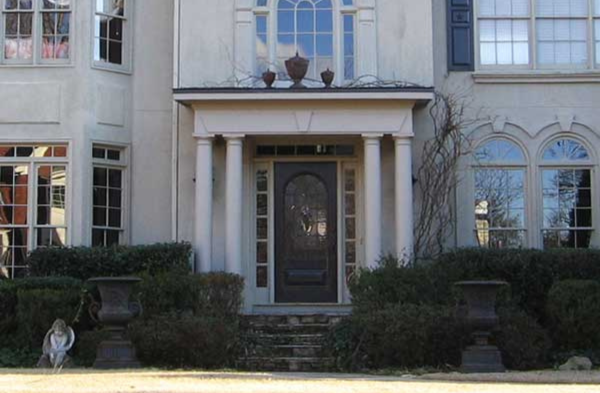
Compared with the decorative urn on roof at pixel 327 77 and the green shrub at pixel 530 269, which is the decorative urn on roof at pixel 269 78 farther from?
the green shrub at pixel 530 269

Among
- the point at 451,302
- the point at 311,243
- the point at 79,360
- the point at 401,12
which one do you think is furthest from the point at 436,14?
the point at 79,360

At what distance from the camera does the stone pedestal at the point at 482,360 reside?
13.1 m

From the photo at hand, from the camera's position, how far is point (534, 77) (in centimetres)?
1784

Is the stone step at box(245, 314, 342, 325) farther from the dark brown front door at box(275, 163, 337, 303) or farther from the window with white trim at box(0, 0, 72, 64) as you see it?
the window with white trim at box(0, 0, 72, 64)

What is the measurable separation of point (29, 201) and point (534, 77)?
838cm

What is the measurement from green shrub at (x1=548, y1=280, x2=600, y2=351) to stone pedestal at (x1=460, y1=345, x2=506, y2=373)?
1846mm

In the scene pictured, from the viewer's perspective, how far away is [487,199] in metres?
17.8

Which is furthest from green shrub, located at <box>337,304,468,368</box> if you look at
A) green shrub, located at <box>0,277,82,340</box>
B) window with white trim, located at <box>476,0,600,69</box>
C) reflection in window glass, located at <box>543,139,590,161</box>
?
window with white trim, located at <box>476,0,600,69</box>

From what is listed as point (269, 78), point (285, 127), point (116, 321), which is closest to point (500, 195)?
point (285, 127)

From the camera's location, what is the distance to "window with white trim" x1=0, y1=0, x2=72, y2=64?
1755 centimetres

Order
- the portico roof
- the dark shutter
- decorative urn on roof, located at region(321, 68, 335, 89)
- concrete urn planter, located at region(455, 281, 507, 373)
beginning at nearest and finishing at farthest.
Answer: concrete urn planter, located at region(455, 281, 507, 373), the portico roof, decorative urn on roof, located at region(321, 68, 335, 89), the dark shutter

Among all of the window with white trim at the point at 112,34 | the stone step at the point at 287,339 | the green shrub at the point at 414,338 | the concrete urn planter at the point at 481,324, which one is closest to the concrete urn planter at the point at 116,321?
the stone step at the point at 287,339

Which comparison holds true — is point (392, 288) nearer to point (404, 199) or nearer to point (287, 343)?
point (287, 343)

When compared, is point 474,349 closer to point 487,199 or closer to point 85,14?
point 487,199
